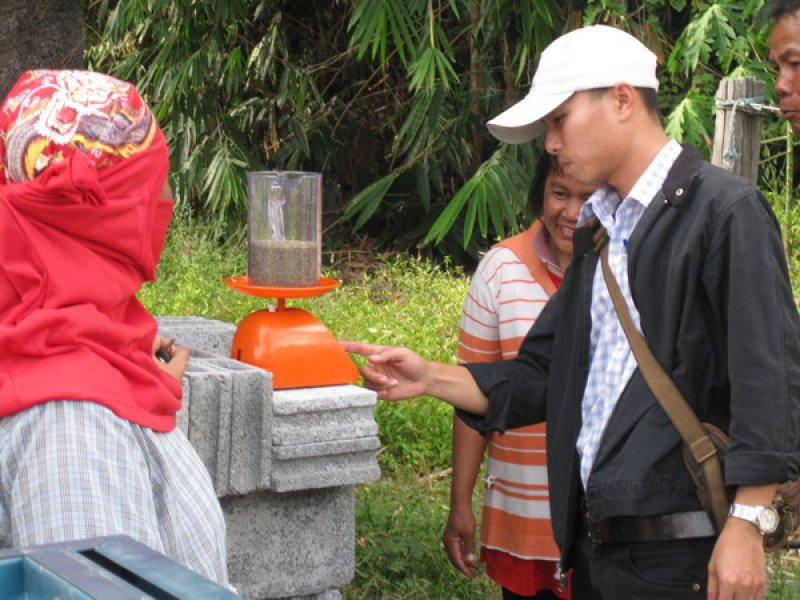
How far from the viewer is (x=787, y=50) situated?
3166 millimetres

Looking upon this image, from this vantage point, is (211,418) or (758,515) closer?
(758,515)

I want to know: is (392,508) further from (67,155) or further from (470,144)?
(470,144)

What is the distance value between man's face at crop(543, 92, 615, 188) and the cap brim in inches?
1.0

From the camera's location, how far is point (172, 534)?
7.04 ft

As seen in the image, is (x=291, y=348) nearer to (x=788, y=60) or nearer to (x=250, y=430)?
(x=250, y=430)

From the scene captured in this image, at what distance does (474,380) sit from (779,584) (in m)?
2.03

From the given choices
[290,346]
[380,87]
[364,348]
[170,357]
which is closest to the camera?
[170,357]

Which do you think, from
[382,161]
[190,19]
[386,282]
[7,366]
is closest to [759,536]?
[7,366]

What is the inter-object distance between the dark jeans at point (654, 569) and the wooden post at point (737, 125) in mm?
2964

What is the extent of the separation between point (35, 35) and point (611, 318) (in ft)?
7.82

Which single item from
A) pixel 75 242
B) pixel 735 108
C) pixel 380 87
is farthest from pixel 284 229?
pixel 380 87

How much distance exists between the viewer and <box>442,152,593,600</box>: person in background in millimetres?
3055

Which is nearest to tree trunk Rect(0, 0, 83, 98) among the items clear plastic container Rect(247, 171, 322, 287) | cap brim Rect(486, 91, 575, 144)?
clear plastic container Rect(247, 171, 322, 287)

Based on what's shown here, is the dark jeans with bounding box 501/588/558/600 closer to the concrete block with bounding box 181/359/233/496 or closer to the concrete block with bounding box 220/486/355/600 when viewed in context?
the concrete block with bounding box 220/486/355/600
